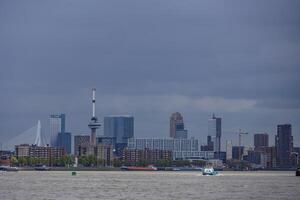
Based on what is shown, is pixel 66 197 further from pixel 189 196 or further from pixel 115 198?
pixel 189 196

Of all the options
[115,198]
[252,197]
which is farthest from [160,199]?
[252,197]

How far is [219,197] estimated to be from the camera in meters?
136

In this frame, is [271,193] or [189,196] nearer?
[189,196]

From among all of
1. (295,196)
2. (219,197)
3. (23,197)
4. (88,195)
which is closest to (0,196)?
(23,197)

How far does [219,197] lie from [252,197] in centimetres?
486

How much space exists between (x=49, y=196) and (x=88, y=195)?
259 inches

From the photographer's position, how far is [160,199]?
128500mm

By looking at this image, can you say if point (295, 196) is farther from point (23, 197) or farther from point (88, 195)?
point (23, 197)

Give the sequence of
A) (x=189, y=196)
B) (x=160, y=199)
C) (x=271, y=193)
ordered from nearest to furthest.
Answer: (x=160, y=199), (x=189, y=196), (x=271, y=193)

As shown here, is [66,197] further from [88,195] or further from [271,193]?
[271,193]

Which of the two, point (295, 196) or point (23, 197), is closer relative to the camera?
point (23, 197)

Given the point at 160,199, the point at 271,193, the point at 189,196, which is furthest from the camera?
the point at 271,193

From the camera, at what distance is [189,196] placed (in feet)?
452

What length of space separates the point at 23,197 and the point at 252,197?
109 feet
